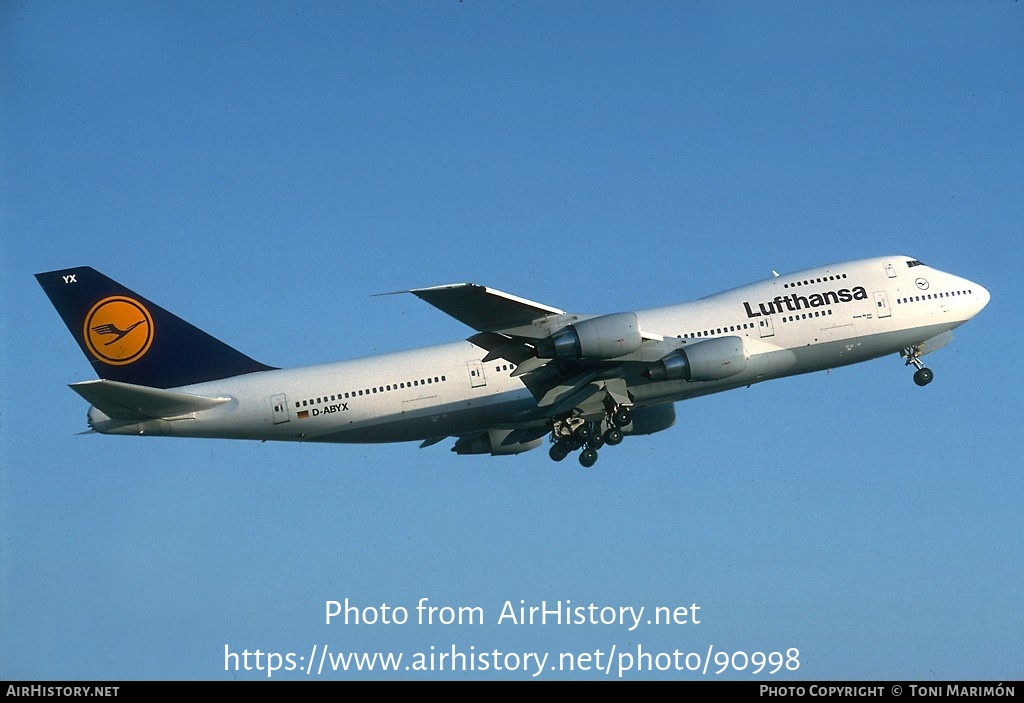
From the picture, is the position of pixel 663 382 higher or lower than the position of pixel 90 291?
lower

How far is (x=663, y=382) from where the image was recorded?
4525 cm

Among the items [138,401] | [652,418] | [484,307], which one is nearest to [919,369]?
[652,418]

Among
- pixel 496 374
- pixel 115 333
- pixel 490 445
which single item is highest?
pixel 115 333

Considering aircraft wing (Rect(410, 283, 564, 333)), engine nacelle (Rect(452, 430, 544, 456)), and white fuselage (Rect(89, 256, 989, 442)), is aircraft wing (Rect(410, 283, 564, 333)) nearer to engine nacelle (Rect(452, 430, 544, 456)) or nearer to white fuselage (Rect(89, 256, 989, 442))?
white fuselage (Rect(89, 256, 989, 442))

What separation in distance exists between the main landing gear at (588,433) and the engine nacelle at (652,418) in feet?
10.00

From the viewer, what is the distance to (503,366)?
45906 millimetres

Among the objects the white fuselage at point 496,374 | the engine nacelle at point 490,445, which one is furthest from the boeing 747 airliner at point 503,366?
the engine nacelle at point 490,445

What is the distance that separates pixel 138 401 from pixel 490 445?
13456mm

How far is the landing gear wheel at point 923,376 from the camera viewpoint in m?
49.3

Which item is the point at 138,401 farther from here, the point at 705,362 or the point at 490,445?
the point at 705,362
